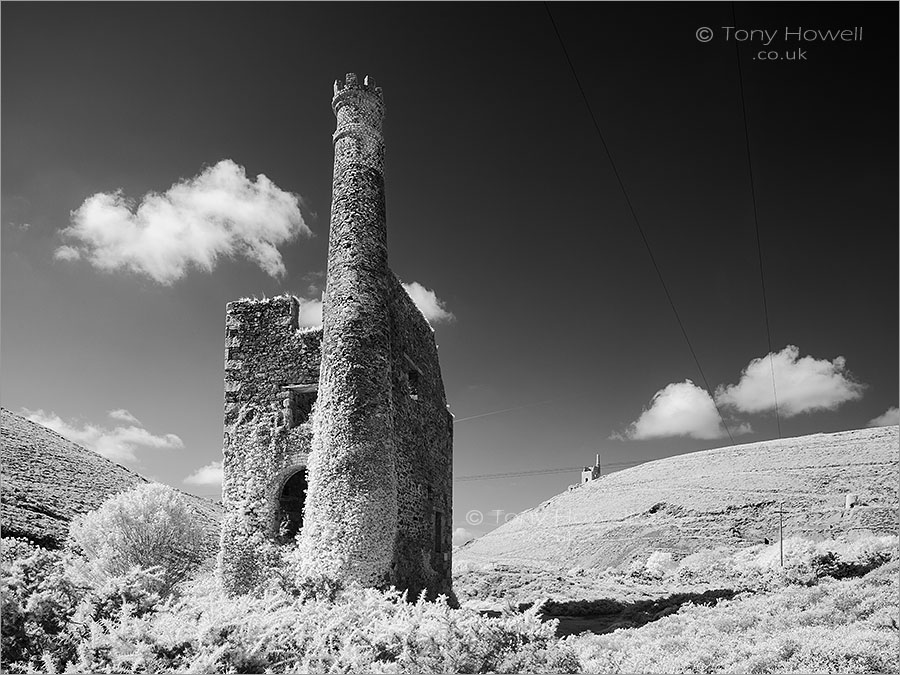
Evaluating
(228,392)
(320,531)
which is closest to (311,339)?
(228,392)

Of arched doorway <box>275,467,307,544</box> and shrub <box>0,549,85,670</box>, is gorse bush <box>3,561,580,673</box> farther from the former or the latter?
arched doorway <box>275,467,307,544</box>

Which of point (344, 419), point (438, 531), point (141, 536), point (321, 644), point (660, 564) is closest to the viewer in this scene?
point (321, 644)

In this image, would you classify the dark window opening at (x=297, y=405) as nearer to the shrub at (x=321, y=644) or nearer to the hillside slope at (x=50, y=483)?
the shrub at (x=321, y=644)

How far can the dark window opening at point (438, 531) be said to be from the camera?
19406 millimetres

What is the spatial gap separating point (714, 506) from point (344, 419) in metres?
53.2

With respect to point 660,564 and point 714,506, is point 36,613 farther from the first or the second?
point 714,506

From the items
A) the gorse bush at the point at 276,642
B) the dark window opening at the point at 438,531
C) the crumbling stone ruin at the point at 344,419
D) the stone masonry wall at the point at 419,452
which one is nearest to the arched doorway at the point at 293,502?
the crumbling stone ruin at the point at 344,419

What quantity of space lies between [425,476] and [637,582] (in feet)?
77.9

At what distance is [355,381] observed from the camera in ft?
49.9

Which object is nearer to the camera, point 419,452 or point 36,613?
point 36,613

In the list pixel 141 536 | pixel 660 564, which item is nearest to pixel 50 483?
pixel 141 536

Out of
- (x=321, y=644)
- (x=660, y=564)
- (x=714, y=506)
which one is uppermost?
(x=714, y=506)

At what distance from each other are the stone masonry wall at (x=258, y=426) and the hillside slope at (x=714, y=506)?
94.3ft

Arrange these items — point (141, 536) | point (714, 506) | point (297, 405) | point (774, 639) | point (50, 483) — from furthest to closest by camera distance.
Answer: point (714, 506)
point (50, 483)
point (141, 536)
point (297, 405)
point (774, 639)
